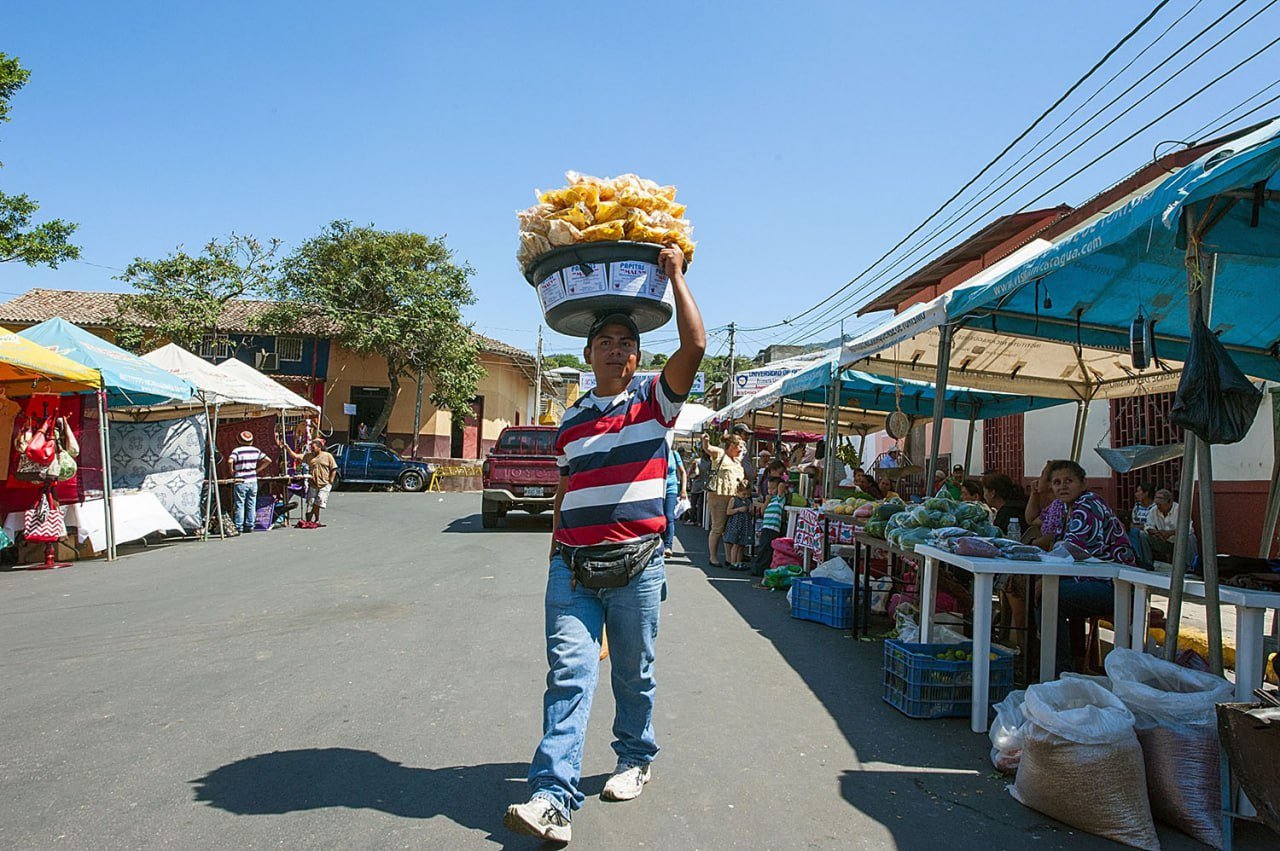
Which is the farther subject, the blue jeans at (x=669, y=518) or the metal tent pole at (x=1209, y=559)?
the metal tent pole at (x=1209, y=559)

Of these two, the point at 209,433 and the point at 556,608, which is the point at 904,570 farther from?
the point at 209,433

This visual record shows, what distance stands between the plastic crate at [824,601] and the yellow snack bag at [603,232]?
508 centimetres

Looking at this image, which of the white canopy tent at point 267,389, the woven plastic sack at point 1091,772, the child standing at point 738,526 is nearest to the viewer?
the woven plastic sack at point 1091,772

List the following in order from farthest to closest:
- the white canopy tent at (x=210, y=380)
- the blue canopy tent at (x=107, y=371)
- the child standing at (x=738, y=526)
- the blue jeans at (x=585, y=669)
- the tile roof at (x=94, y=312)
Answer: the tile roof at (x=94, y=312), the white canopy tent at (x=210, y=380), the child standing at (x=738, y=526), the blue canopy tent at (x=107, y=371), the blue jeans at (x=585, y=669)

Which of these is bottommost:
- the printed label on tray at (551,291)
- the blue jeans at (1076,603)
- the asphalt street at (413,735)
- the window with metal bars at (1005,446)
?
the asphalt street at (413,735)

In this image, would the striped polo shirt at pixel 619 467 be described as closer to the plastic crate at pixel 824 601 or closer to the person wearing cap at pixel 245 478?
the plastic crate at pixel 824 601

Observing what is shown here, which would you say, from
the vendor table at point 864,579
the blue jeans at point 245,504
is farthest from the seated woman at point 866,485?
the blue jeans at point 245,504

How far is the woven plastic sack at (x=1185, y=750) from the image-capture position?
11.0 ft

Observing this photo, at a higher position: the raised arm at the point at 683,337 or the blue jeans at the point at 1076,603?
the raised arm at the point at 683,337

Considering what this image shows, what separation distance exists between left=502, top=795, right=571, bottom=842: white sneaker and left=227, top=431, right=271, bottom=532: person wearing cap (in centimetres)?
1307

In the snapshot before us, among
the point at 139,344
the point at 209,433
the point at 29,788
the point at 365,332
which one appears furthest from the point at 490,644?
the point at 139,344

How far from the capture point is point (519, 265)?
3.73m

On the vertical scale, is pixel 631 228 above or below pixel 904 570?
above

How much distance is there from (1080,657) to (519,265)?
4.68 meters
